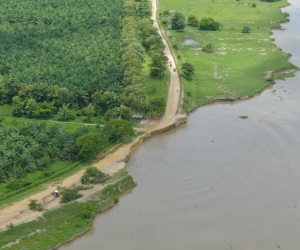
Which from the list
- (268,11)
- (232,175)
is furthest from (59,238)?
(268,11)

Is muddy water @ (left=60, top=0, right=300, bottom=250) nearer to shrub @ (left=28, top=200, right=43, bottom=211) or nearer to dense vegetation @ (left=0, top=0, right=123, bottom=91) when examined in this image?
shrub @ (left=28, top=200, right=43, bottom=211)

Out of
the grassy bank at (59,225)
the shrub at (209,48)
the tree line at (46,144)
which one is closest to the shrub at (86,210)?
the grassy bank at (59,225)

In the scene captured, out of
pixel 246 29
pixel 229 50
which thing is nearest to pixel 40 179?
pixel 229 50

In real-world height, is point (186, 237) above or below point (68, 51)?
below

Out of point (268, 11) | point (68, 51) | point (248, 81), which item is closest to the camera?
point (248, 81)

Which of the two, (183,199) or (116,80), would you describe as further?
(116,80)

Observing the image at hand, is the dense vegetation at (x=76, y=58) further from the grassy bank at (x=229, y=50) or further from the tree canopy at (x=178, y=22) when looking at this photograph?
the grassy bank at (x=229, y=50)

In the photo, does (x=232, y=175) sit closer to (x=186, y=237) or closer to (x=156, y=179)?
(x=156, y=179)
